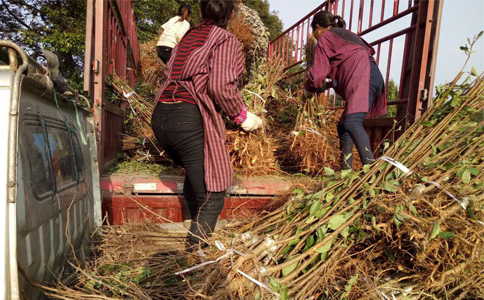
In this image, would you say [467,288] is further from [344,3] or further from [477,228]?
[344,3]

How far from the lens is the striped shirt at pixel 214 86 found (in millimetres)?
1938

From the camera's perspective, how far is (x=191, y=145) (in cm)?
201

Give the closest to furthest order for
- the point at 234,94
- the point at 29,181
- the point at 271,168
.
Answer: the point at 29,181 < the point at 234,94 < the point at 271,168

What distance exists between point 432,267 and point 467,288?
0.64ft

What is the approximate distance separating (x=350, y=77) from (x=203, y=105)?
142cm

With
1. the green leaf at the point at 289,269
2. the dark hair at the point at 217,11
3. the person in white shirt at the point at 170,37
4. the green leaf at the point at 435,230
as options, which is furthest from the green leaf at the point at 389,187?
the person in white shirt at the point at 170,37

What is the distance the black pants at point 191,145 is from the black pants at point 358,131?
3.86 ft

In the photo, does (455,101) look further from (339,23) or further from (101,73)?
(101,73)

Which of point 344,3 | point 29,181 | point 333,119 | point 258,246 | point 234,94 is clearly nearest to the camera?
point 29,181

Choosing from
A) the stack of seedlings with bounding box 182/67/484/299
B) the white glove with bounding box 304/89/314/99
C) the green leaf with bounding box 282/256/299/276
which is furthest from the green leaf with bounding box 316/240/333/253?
the white glove with bounding box 304/89/314/99

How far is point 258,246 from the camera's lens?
5.54ft

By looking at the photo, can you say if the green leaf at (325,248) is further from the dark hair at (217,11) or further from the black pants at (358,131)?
the dark hair at (217,11)

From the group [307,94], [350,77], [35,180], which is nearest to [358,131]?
[350,77]

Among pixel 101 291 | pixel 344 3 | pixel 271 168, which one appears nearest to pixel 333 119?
pixel 271 168
